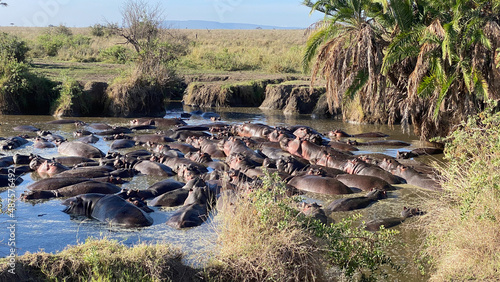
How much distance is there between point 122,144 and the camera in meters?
15.6

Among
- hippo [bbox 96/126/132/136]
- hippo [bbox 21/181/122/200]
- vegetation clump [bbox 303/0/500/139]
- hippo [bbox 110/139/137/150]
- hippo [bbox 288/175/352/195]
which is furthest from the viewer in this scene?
hippo [bbox 96/126/132/136]

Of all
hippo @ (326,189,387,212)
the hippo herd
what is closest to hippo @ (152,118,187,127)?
the hippo herd

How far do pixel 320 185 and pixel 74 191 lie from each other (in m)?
4.63

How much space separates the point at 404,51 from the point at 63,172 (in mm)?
8229

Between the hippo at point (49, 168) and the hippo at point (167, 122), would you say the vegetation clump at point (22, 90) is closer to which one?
the hippo at point (167, 122)

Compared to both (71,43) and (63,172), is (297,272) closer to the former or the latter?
(63,172)

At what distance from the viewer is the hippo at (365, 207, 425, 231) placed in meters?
8.26

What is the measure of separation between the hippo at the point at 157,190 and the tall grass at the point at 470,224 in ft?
16.0

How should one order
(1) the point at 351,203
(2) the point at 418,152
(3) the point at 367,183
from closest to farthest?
(1) the point at 351,203 < (3) the point at 367,183 < (2) the point at 418,152

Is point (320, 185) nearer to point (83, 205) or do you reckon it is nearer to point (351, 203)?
point (351, 203)

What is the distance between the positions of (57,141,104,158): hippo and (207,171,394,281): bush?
785 centimetres

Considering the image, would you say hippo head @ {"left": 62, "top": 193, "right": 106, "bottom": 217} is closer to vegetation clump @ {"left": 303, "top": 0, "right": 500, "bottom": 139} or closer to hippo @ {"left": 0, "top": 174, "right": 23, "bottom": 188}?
hippo @ {"left": 0, "top": 174, "right": 23, "bottom": 188}

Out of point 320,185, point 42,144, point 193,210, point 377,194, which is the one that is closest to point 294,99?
point 42,144

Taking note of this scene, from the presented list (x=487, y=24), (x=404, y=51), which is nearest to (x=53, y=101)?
(x=404, y=51)
